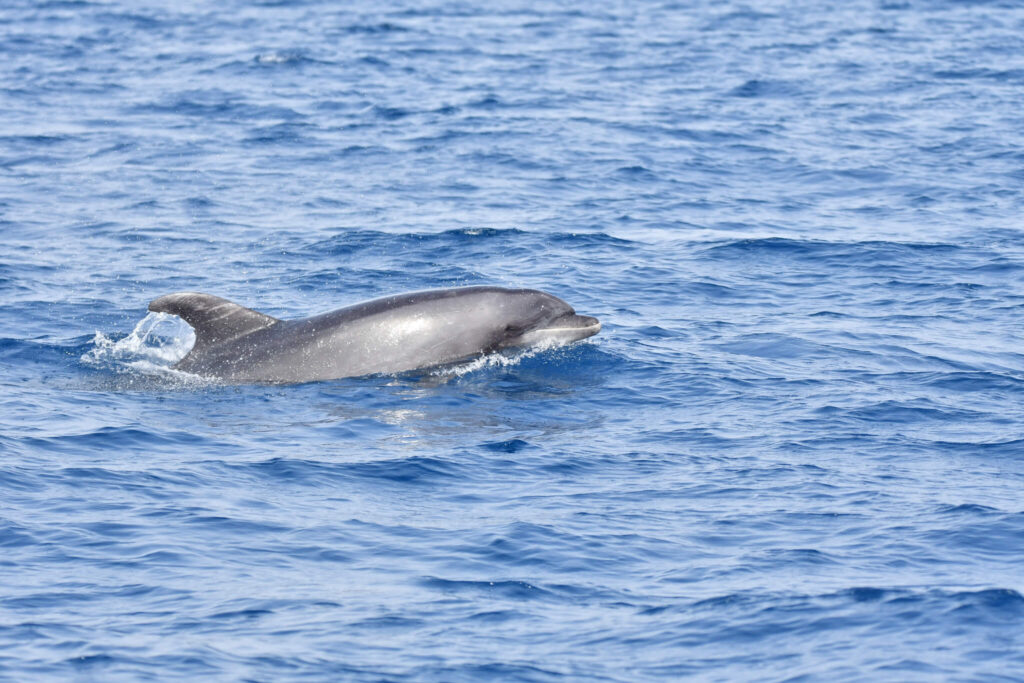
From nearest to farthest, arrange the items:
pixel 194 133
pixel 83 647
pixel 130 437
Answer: pixel 83 647 < pixel 130 437 < pixel 194 133

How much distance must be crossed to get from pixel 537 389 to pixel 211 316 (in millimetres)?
4209

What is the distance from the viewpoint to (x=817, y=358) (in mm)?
20969

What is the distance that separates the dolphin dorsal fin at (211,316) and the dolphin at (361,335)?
1 centimetres

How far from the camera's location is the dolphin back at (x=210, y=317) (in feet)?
60.7

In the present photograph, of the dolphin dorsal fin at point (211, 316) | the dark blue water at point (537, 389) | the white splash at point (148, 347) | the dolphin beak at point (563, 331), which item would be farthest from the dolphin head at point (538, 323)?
the white splash at point (148, 347)

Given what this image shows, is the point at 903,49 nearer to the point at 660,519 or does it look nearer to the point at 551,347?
the point at 551,347

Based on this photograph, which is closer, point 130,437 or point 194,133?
point 130,437

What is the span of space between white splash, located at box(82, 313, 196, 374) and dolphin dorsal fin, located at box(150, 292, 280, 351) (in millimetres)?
934

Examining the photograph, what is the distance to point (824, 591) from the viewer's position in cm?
1312

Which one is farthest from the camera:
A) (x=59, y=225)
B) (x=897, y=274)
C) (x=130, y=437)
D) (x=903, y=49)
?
(x=903, y=49)

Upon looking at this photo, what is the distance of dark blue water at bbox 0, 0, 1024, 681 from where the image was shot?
1254 cm

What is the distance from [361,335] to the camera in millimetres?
19312

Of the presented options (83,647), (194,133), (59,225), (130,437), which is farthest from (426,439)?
(194,133)

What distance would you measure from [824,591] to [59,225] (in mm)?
19808
